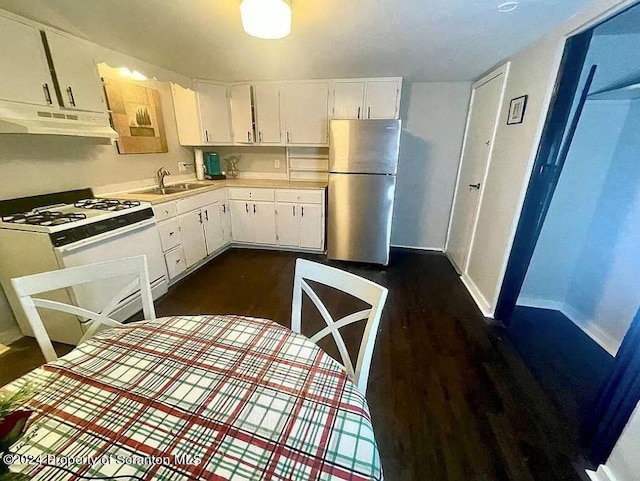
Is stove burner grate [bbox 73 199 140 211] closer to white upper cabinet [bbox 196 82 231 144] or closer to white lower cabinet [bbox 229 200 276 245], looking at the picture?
white lower cabinet [bbox 229 200 276 245]

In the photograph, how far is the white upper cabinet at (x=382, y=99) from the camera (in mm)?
3188

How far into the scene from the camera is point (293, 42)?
84.9 inches

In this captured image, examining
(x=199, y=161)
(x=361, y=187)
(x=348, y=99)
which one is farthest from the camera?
(x=199, y=161)

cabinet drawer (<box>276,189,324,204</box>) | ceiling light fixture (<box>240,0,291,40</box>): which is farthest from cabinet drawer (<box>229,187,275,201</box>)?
ceiling light fixture (<box>240,0,291,40</box>)

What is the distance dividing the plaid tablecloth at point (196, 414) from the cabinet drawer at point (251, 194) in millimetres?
2705

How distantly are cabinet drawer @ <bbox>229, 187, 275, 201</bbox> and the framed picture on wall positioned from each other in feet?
8.33

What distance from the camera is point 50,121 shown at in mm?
1905

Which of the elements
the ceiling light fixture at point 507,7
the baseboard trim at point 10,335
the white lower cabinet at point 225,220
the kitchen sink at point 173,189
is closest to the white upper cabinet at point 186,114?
the kitchen sink at point 173,189

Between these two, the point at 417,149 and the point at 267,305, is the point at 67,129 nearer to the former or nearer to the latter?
the point at 267,305

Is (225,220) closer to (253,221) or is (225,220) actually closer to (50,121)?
(253,221)

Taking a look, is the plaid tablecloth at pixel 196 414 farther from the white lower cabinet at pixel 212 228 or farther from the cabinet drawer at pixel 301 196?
the cabinet drawer at pixel 301 196

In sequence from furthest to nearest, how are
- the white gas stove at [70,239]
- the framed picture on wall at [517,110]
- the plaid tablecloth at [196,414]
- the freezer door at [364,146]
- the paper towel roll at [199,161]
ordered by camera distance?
the paper towel roll at [199,161] < the freezer door at [364,146] < the framed picture on wall at [517,110] < the white gas stove at [70,239] < the plaid tablecloth at [196,414]

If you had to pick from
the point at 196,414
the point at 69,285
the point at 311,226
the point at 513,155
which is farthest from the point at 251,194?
the point at 196,414

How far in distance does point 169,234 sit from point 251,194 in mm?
1171
